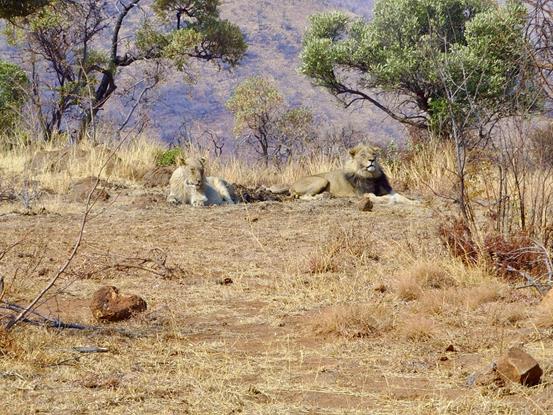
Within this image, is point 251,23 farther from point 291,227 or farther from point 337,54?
point 291,227

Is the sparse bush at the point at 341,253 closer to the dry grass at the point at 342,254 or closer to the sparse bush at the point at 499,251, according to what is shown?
the dry grass at the point at 342,254

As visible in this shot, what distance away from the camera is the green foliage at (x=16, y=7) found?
857cm

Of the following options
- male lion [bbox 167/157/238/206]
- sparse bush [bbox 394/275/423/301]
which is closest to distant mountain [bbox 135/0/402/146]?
male lion [bbox 167/157/238/206]

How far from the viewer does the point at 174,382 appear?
16.5 ft

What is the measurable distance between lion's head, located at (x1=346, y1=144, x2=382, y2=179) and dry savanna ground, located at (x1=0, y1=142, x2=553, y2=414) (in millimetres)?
5308

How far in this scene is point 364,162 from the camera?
54.6 feet

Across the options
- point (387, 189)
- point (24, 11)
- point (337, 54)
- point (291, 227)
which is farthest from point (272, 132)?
point (24, 11)

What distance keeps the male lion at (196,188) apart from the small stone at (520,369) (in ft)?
34.7

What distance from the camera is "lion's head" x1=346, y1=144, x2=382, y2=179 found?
54.4 ft

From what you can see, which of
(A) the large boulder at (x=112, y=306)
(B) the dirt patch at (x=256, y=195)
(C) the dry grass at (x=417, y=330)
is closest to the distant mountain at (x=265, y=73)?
(B) the dirt patch at (x=256, y=195)

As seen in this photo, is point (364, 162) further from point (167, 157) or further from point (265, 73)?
point (265, 73)

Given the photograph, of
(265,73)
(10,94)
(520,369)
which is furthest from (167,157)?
(265,73)

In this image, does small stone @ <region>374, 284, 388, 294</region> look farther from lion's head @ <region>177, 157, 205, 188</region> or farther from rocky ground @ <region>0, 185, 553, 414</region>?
lion's head @ <region>177, 157, 205, 188</region>

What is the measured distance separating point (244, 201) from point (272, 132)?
734 inches
